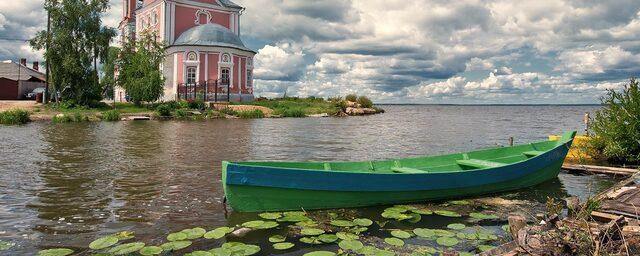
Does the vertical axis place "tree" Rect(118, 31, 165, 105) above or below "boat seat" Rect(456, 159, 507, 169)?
above

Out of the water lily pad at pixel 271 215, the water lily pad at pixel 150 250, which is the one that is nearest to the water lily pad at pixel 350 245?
the water lily pad at pixel 271 215

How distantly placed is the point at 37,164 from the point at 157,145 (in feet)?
18.8

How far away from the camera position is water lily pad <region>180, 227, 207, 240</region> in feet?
21.9

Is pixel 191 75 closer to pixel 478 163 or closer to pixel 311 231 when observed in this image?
pixel 478 163

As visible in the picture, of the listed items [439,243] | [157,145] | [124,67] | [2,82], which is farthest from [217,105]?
[439,243]

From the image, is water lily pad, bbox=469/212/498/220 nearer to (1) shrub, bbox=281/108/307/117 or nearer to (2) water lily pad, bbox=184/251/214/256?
(2) water lily pad, bbox=184/251/214/256

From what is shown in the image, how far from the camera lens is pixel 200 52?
151ft

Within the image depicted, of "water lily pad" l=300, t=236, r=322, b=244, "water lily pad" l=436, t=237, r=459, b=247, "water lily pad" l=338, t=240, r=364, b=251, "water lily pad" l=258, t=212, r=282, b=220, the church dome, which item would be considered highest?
the church dome

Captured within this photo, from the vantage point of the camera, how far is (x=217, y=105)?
41562mm

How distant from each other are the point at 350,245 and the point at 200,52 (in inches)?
1678

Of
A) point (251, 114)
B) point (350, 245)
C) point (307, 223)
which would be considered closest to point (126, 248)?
point (307, 223)

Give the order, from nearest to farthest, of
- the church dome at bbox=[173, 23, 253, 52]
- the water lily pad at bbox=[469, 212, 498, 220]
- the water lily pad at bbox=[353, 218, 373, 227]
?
the water lily pad at bbox=[353, 218, 373, 227] < the water lily pad at bbox=[469, 212, 498, 220] < the church dome at bbox=[173, 23, 253, 52]

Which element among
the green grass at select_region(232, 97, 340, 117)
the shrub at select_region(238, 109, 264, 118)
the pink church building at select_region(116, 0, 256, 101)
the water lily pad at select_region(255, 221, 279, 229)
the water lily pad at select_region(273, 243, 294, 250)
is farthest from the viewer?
the pink church building at select_region(116, 0, 256, 101)

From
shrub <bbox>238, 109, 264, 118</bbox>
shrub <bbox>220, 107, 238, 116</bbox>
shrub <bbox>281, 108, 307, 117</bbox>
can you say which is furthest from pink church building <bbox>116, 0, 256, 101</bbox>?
shrub <bbox>281, 108, 307, 117</bbox>
